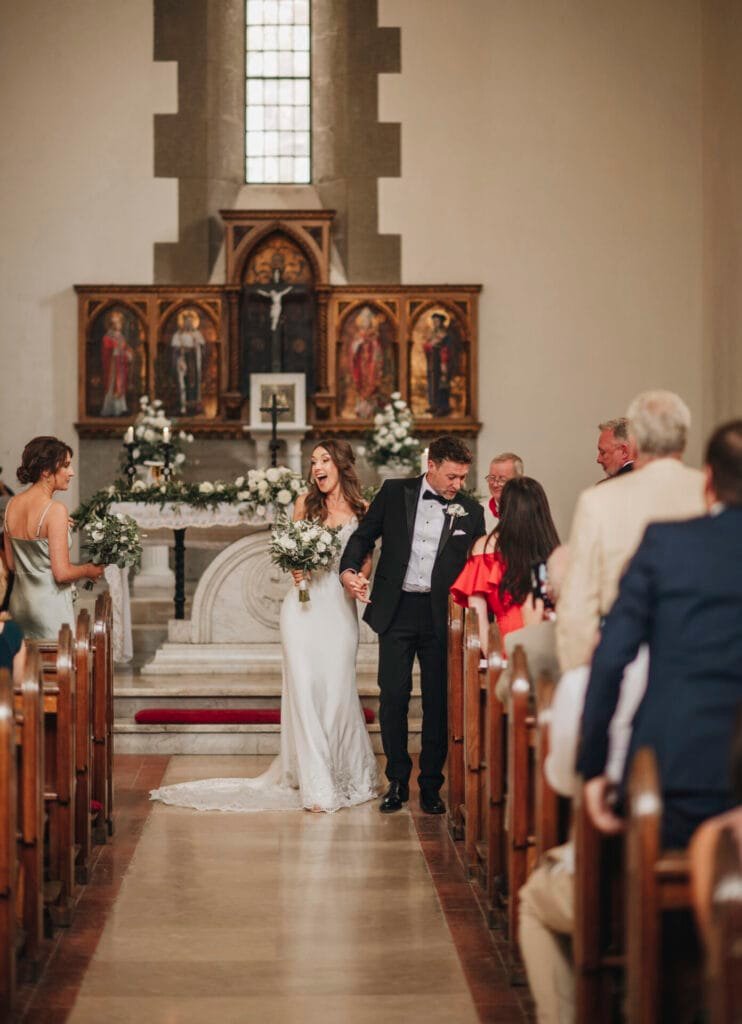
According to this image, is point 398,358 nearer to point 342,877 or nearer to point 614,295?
point 614,295

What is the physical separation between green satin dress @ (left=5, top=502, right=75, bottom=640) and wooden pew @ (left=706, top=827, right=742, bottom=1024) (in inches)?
202

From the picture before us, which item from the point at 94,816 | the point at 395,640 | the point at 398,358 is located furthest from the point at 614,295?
the point at 94,816

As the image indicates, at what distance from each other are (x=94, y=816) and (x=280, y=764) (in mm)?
1250

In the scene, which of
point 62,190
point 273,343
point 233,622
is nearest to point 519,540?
point 233,622

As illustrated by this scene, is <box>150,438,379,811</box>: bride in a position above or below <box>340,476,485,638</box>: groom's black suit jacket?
below

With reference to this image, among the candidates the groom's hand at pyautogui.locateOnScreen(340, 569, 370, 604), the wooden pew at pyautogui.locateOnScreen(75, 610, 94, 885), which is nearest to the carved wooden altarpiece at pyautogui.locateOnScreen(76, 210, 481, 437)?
the groom's hand at pyautogui.locateOnScreen(340, 569, 370, 604)

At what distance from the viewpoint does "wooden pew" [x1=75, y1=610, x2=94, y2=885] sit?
5578mm

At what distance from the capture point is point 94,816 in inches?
243

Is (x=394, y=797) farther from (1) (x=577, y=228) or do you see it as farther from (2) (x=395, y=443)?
(1) (x=577, y=228)

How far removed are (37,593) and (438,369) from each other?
6993 mm

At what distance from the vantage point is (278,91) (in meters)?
14.4

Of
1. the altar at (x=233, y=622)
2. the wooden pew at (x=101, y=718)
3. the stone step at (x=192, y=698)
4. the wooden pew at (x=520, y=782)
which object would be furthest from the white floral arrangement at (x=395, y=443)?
the wooden pew at (x=520, y=782)

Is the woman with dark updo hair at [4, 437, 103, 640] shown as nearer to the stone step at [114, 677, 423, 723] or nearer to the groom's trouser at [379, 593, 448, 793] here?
the stone step at [114, 677, 423, 723]

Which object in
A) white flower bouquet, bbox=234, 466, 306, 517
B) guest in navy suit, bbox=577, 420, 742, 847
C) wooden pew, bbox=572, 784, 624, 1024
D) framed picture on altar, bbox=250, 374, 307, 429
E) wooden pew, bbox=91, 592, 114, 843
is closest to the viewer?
guest in navy suit, bbox=577, 420, 742, 847
